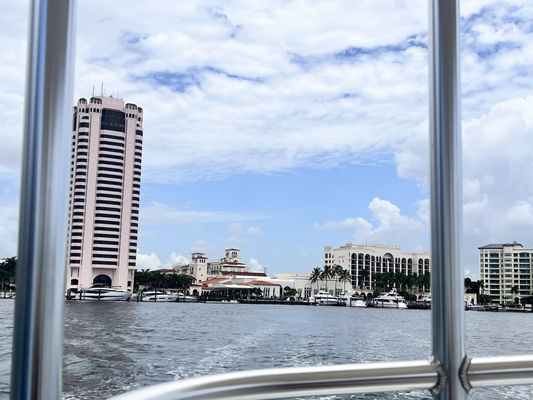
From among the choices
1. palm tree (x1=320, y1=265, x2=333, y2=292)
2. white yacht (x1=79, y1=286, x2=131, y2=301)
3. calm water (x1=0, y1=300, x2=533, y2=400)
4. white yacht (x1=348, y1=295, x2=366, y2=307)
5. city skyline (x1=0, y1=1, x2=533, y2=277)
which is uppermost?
city skyline (x1=0, y1=1, x2=533, y2=277)

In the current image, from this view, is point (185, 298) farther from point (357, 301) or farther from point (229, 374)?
point (229, 374)

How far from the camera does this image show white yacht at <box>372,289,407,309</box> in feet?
96.2

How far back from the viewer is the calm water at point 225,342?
1081 centimetres

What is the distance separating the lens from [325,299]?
3102 centimetres

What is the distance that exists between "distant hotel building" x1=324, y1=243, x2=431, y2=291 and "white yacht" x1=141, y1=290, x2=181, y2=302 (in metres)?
7.82

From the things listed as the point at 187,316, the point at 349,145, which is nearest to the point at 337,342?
the point at 187,316

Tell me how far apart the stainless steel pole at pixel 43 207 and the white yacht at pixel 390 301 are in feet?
96.9

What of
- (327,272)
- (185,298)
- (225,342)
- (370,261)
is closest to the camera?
(225,342)

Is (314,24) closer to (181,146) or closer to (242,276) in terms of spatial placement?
(181,146)

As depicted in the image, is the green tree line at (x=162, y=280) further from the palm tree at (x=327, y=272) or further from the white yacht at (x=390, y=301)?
the white yacht at (x=390, y=301)

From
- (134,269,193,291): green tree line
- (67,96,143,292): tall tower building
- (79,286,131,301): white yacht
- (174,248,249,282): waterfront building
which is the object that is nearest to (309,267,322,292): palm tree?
(174,248,249,282): waterfront building

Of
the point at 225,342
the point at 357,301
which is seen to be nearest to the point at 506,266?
the point at 225,342

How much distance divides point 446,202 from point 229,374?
0.77 ft

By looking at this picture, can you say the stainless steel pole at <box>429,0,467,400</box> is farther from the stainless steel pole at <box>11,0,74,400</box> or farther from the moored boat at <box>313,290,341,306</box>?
the moored boat at <box>313,290,341,306</box>
